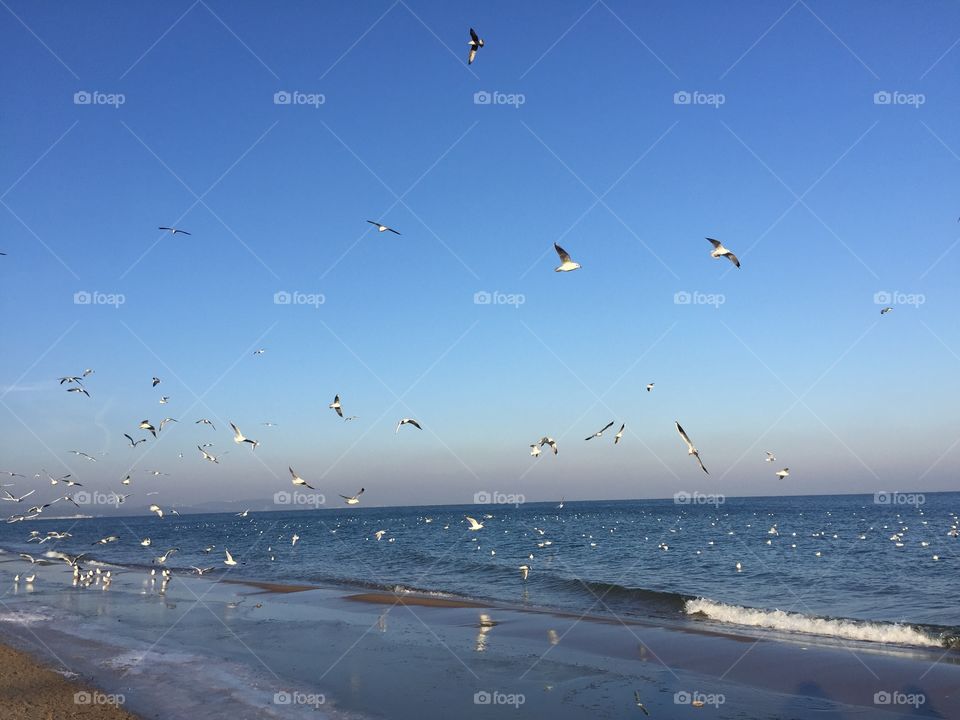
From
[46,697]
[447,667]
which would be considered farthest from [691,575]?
[46,697]

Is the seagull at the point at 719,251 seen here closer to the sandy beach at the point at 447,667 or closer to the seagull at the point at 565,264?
the seagull at the point at 565,264

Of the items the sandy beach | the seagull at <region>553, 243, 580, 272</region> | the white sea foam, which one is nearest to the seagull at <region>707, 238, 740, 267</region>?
the seagull at <region>553, 243, 580, 272</region>

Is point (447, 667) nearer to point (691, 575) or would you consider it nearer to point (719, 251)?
point (719, 251)

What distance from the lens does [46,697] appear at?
597 inches

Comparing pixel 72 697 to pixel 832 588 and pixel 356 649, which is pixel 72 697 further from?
pixel 832 588

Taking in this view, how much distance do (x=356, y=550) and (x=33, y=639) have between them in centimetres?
4383

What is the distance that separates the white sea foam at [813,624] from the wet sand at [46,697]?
20.0m

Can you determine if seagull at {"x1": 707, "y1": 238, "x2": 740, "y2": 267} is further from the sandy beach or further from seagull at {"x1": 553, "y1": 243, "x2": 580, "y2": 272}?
the sandy beach

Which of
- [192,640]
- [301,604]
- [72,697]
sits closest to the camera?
[72,697]

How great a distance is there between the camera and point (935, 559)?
137ft

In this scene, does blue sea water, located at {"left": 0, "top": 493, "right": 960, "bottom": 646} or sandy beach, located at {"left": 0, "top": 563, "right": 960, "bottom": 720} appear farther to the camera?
blue sea water, located at {"left": 0, "top": 493, "right": 960, "bottom": 646}

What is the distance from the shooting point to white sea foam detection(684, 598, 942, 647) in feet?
72.9

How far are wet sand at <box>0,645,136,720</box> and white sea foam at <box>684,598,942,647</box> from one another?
65.7 feet

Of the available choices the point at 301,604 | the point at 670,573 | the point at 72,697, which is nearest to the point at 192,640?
the point at 72,697
